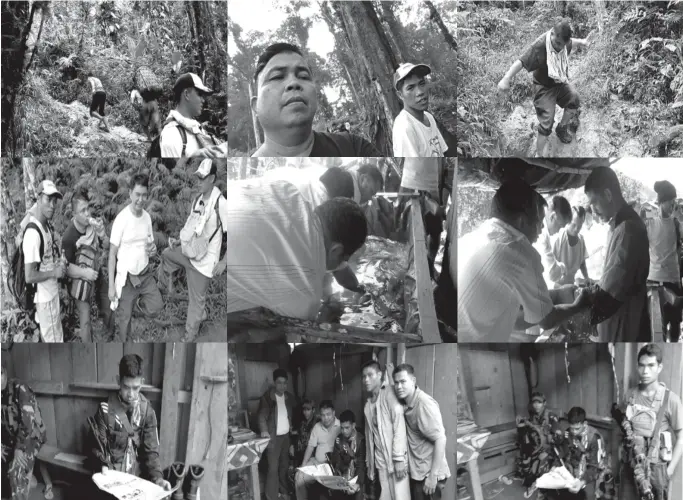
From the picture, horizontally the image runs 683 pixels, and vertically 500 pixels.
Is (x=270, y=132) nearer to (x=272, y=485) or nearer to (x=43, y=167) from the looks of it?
(x=43, y=167)

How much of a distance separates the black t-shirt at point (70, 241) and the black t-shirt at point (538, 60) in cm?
295

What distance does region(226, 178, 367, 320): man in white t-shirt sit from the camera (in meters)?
4.70

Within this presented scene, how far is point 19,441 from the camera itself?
4734 millimetres

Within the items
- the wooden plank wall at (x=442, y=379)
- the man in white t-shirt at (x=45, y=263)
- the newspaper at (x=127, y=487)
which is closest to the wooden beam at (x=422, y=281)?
the wooden plank wall at (x=442, y=379)

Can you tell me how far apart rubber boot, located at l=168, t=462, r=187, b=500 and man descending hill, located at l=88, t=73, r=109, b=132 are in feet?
6.93

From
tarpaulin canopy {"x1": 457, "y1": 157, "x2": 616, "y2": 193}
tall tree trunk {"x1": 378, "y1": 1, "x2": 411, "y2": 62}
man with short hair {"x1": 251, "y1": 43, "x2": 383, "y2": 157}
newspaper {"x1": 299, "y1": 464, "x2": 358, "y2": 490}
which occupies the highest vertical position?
tall tree trunk {"x1": 378, "y1": 1, "x2": 411, "y2": 62}

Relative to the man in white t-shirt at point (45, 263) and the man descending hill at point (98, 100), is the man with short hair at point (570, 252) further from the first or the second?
the man in white t-shirt at point (45, 263)

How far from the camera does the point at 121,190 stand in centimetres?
472

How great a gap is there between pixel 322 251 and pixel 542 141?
1.55 meters

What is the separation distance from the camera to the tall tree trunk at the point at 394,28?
189 inches

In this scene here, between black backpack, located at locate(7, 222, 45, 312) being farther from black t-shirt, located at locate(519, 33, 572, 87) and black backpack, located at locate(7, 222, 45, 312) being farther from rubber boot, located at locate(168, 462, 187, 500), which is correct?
black t-shirt, located at locate(519, 33, 572, 87)

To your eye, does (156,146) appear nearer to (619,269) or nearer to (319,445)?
(319,445)

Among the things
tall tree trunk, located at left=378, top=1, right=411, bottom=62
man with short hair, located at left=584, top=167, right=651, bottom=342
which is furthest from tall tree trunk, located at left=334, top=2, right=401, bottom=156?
man with short hair, located at left=584, top=167, right=651, bottom=342

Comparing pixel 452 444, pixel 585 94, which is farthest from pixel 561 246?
pixel 452 444
